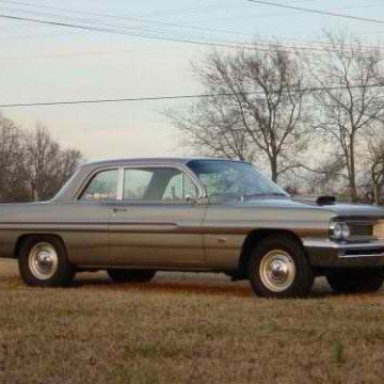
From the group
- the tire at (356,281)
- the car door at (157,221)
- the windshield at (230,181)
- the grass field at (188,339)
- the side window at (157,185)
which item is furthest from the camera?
the tire at (356,281)

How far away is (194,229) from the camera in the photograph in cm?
1021

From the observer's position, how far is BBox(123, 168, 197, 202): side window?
1053 centimetres

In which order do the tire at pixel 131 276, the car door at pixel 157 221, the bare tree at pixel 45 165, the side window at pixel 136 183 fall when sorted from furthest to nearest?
the bare tree at pixel 45 165 → the tire at pixel 131 276 → the side window at pixel 136 183 → the car door at pixel 157 221

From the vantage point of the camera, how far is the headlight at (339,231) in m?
9.49

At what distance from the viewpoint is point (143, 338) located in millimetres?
7090

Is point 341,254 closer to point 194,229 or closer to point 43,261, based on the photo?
point 194,229

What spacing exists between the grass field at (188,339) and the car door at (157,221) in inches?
21.4

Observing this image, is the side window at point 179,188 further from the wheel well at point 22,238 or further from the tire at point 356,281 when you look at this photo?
the tire at point 356,281

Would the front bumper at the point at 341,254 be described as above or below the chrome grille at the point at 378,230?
below

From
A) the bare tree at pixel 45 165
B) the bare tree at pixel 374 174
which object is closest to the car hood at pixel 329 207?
the bare tree at pixel 374 174

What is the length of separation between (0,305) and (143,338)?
96.8 inches

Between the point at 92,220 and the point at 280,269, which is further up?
the point at 92,220

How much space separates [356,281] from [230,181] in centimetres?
188

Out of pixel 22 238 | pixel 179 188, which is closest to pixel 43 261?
pixel 22 238
